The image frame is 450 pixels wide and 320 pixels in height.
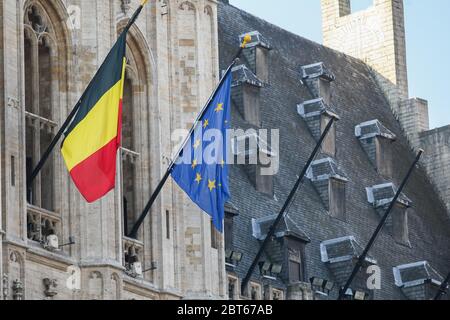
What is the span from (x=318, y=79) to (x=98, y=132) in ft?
84.4

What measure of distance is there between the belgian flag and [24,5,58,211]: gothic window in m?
1.74

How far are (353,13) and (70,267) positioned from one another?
34224 millimetres

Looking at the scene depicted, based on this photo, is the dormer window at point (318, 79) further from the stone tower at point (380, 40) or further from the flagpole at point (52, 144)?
the flagpole at point (52, 144)

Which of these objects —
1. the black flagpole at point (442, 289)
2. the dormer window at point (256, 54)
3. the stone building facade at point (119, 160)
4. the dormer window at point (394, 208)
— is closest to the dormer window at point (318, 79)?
the dormer window at point (256, 54)

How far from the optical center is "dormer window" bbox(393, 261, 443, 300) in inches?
2985

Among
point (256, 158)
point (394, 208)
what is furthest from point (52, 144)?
point (394, 208)

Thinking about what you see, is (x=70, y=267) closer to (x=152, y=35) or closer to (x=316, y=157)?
(x=152, y=35)

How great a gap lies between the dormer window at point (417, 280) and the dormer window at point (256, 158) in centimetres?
577

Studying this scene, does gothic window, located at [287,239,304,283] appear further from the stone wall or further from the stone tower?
the stone tower

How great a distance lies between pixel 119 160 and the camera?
196 feet

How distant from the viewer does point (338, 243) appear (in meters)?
73.9

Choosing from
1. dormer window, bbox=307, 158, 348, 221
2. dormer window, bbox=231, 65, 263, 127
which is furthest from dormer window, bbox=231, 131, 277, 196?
dormer window, bbox=307, 158, 348, 221

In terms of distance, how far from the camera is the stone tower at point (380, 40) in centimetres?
8681
